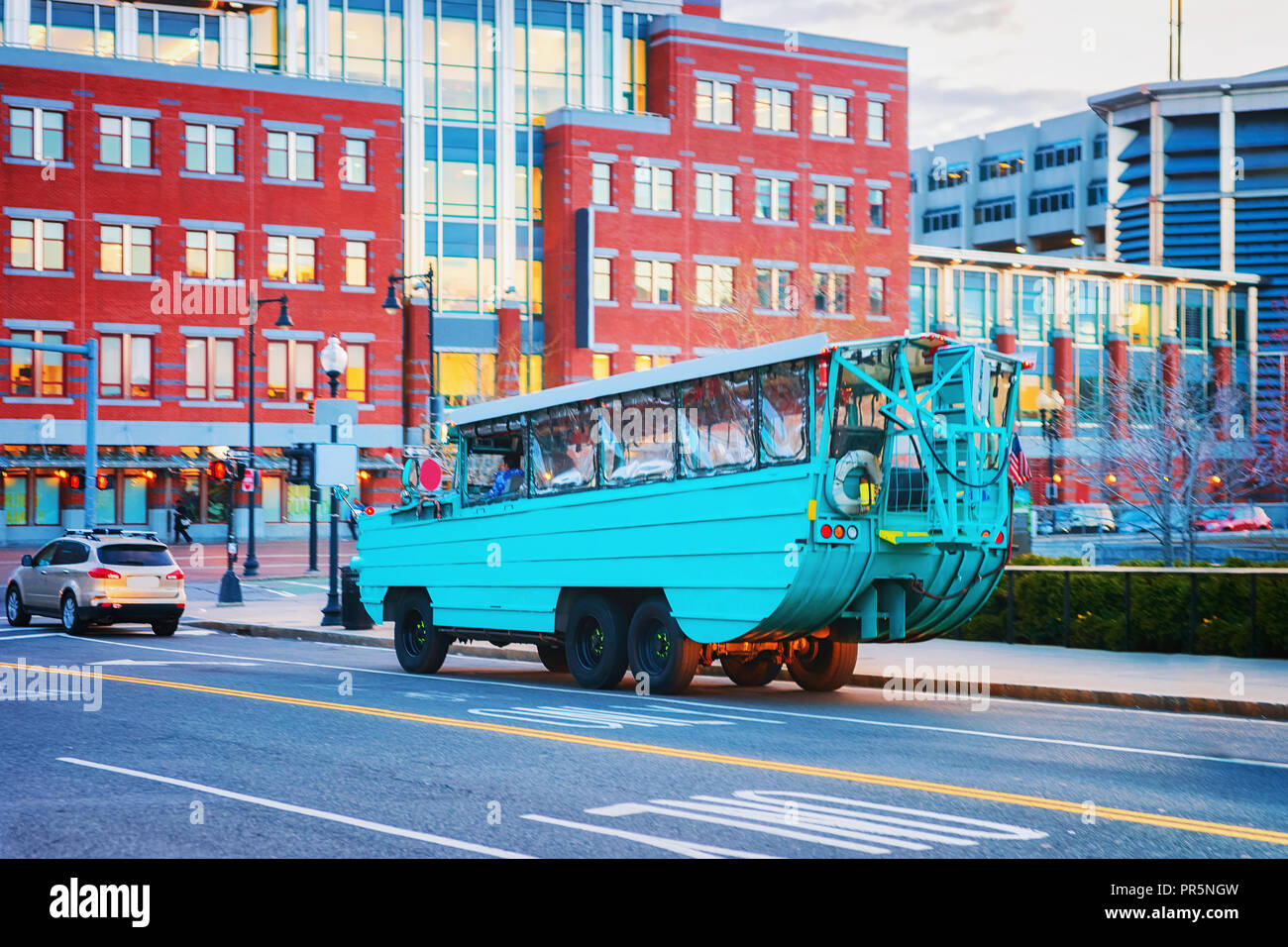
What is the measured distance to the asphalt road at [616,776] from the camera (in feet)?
26.5

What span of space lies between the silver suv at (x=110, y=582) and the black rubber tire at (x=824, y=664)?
42.8 ft

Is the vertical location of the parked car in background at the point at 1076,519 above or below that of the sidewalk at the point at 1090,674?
above

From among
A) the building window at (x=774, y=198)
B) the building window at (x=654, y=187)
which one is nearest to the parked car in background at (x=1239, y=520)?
the building window at (x=774, y=198)

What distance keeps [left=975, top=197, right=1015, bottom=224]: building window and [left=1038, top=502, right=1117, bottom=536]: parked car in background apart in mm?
58556

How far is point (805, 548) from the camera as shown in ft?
46.5

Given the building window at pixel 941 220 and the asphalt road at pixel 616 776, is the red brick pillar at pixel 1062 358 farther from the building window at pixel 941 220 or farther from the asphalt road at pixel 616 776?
the asphalt road at pixel 616 776

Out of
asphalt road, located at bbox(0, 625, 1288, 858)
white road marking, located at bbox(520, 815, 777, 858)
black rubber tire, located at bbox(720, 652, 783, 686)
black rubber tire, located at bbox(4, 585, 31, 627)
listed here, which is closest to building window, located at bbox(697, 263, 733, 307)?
black rubber tire, located at bbox(4, 585, 31, 627)

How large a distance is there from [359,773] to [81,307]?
50.6 m

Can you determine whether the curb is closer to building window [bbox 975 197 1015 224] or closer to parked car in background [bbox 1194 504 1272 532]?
parked car in background [bbox 1194 504 1272 532]

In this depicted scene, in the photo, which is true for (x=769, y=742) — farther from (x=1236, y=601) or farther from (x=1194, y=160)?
(x=1194, y=160)

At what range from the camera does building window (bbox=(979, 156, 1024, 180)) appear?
4488 inches

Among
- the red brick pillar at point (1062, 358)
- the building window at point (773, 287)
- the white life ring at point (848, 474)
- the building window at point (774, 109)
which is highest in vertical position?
the building window at point (774, 109)

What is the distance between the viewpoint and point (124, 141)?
57312 millimetres

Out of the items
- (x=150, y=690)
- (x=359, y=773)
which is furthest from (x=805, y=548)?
(x=150, y=690)
